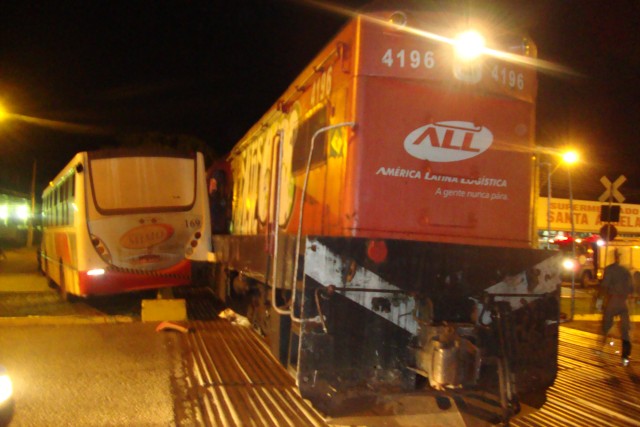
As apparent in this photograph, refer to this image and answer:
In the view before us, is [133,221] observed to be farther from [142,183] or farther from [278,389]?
[278,389]

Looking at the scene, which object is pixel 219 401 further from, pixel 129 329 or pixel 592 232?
pixel 592 232

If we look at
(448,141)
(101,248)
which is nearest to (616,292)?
(448,141)

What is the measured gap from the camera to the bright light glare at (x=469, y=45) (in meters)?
5.10

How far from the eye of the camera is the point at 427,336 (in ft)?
14.9

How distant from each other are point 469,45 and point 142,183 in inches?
296

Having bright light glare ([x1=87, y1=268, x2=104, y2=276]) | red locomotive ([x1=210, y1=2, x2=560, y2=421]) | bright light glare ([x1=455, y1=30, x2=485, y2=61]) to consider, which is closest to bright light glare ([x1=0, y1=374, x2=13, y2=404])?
red locomotive ([x1=210, y1=2, x2=560, y2=421])

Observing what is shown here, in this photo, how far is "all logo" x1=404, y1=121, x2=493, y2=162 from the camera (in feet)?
16.6

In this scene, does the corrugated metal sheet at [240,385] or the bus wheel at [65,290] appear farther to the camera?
the bus wheel at [65,290]

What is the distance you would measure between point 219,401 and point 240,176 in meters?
5.66

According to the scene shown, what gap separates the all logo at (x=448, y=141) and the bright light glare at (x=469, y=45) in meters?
0.60

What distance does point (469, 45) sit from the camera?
202 inches

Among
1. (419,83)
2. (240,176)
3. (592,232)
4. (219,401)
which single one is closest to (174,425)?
(219,401)

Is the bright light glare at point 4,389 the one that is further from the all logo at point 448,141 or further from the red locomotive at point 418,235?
the all logo at point 448,141

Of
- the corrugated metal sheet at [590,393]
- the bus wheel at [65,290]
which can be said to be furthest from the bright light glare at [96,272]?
the corrugated metal sheet at [590,393]
